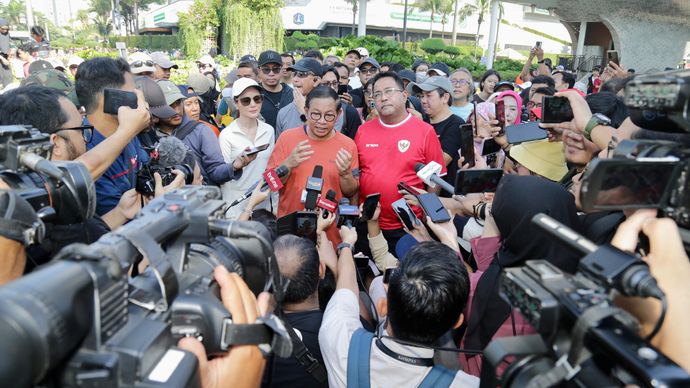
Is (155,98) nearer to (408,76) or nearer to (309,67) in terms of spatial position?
(309,67)

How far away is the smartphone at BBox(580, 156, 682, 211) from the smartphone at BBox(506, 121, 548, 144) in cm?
173

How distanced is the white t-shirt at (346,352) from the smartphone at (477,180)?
3.12 ft

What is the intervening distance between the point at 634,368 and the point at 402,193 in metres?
2.56

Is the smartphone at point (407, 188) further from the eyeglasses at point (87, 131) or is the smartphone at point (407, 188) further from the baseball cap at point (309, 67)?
the baseball cap at point (309, 67)

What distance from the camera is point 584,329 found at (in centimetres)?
96

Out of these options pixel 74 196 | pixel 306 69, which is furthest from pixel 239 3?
pixel 74 196

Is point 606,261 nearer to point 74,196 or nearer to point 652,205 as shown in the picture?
point 652,205

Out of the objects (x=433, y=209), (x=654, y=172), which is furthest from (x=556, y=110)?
(x=654, y=172)

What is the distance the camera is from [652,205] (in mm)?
1179

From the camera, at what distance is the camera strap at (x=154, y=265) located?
1.06 meters

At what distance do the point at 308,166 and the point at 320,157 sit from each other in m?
0.12

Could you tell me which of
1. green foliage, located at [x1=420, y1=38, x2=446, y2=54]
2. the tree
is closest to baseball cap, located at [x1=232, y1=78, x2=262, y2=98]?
green foliage, located at [x1=420, y1=38, x2=446, y2=54]

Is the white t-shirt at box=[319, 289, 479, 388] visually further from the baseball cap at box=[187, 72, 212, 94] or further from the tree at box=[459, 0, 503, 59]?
the tree at box=[459, 0, 503, 59]

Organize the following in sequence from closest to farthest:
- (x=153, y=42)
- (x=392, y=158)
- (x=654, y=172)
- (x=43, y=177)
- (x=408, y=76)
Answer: (x=654, y=172) → (x=43, y=177) → (x=392, y=158) → (x=408, y=76) → (x=153, y=42)
